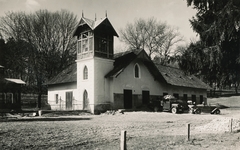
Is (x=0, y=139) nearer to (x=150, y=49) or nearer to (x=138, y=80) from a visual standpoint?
(x=138, y=80)

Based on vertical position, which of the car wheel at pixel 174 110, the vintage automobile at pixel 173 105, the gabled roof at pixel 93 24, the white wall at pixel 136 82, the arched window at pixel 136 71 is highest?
the gabled roof at pixel 93 24

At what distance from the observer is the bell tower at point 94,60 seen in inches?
1065

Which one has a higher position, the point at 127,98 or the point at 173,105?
the point at 127,98

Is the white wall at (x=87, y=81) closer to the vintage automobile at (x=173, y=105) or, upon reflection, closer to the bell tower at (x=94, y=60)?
the bell tower at (x=94, y=60)

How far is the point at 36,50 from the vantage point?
4066 centimetres

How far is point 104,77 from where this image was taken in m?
28.0

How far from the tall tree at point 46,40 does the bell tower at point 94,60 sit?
1110 cm

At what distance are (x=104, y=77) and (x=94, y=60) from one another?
7.17ft

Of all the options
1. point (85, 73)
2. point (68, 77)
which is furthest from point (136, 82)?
point (68, 77)

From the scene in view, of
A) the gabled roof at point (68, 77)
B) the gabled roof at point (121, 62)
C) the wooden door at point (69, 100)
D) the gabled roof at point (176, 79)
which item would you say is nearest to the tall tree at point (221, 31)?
the gabled roof at point (121, 62)

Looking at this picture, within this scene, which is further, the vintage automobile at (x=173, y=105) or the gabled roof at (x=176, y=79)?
the gabled roof at (x=176, y=79)

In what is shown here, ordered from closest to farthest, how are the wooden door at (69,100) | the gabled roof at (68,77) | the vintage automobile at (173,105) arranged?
the vintage automobile at (173,105) < the wooden door at (69,100) < the gabled roof at (68,77)

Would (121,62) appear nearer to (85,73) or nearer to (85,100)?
(85,73)

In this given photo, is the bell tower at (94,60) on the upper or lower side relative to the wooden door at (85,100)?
upper
